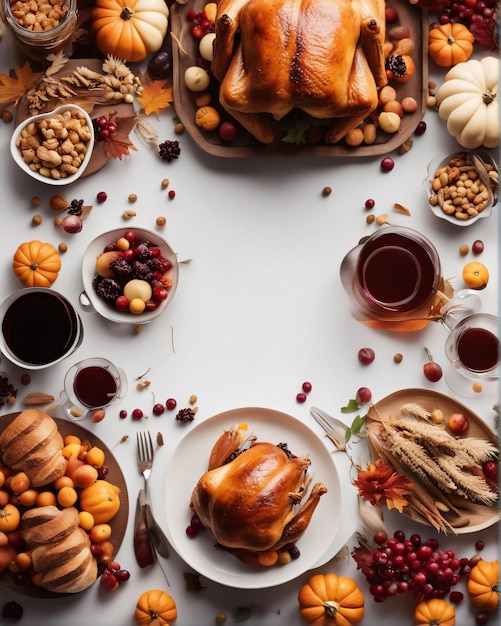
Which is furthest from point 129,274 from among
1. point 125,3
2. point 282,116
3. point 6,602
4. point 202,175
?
point 6,602

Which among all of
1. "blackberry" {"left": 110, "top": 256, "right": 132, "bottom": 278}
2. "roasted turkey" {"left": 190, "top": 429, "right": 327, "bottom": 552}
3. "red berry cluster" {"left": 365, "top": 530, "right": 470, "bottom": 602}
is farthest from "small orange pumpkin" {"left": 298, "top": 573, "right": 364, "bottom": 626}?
"blackberry" {"left": 110, "top": 256, "right": 132, "bottom": 278}

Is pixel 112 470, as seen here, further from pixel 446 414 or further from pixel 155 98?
pixel 155 98

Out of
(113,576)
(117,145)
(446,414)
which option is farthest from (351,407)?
(117,145)

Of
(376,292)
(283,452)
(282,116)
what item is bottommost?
(283,452)

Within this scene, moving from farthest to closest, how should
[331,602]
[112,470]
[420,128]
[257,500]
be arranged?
1. [420,128]
2. [112,470]
3. [331,602]
4. [257,500]

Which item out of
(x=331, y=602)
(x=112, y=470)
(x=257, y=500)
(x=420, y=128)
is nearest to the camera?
(x=257, y=500)

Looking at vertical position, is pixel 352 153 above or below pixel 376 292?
above

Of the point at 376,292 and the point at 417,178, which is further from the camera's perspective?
the point at 417,178

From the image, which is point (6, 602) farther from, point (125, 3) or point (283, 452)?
point (125, 3)
